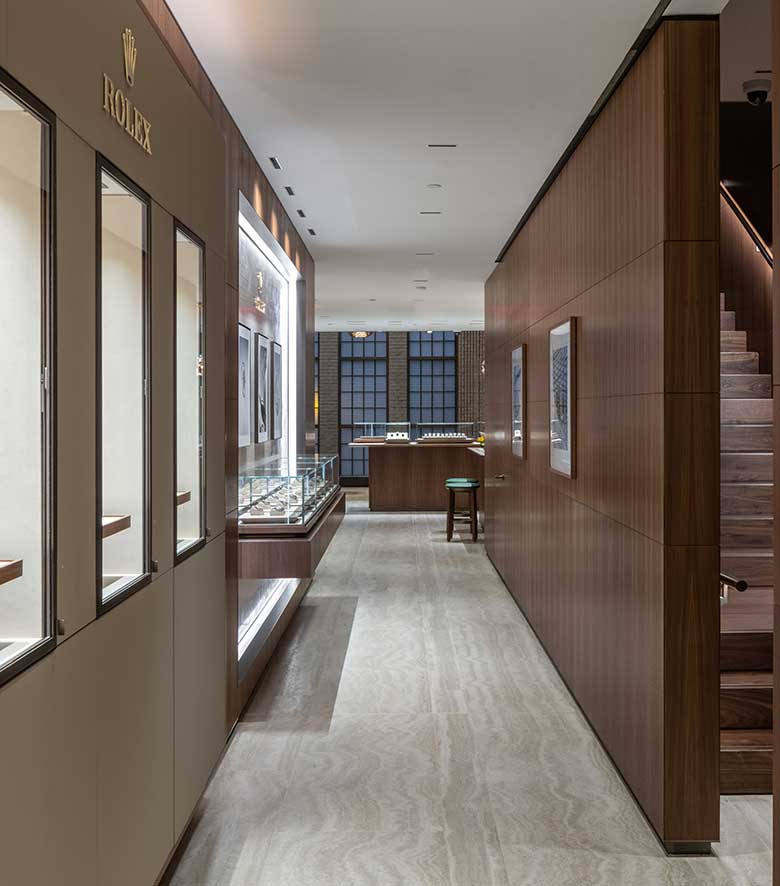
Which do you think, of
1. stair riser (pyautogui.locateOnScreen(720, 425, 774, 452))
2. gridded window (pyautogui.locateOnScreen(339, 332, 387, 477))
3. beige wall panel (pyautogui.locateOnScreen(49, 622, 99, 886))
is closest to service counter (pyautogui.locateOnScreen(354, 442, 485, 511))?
gridded window (pyautogui.locateOnScreen(339, 332, 387, 477))

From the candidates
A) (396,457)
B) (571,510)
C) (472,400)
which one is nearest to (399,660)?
(571,510)

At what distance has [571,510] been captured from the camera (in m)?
4.96

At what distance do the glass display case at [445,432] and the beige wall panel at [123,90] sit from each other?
12.1 metres

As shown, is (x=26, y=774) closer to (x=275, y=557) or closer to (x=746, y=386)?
(x=275, y=557)

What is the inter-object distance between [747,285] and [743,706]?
11.1 ft

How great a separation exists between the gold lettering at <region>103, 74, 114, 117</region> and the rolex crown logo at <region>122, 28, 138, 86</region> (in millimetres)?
160

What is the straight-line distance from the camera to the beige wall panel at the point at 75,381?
196cm

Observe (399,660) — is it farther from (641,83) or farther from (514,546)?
(641,83)

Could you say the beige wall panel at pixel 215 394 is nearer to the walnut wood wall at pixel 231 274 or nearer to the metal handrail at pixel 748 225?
the walnut wood wall at pixel 231 274

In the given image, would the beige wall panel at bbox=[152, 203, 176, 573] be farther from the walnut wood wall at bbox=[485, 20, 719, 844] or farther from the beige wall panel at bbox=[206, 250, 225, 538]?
the walnut wood wall at bbox=[485, 20, 719, 844]

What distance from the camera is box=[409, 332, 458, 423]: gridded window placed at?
64.5ft

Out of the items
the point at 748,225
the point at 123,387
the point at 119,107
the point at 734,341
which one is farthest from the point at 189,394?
the point at 748,225

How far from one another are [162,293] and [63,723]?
4.68ft

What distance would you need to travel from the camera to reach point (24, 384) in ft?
5.89
